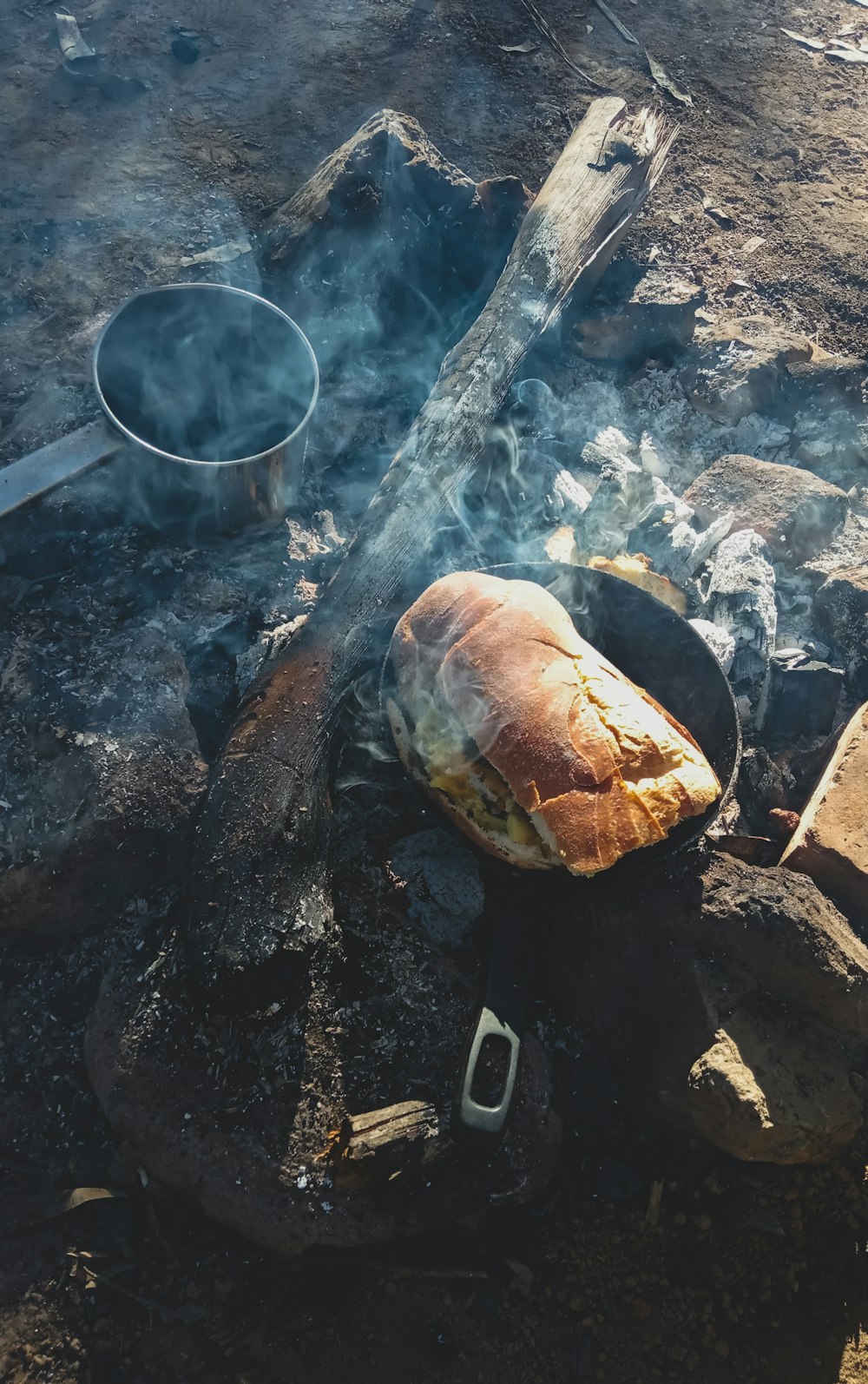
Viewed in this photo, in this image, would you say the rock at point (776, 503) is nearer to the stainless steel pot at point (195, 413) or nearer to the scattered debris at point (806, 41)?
the stainless steel pot at point (195, 413)

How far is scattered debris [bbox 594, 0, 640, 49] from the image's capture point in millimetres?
7375

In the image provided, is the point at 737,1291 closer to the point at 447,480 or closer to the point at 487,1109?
the point at 487,1109

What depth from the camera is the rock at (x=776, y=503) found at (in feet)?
14.6

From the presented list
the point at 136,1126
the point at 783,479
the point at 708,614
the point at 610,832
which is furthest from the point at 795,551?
the point at 136,1126

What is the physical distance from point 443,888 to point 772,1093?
4.65 feet

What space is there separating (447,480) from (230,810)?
2028 mm

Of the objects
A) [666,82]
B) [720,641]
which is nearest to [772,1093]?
[720,641]

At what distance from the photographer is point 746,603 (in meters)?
4.04

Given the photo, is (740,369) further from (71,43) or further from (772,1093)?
(71,43)

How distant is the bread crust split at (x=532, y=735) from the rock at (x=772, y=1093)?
0.88m

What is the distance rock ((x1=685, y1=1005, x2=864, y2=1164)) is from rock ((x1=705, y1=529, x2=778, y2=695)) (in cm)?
166

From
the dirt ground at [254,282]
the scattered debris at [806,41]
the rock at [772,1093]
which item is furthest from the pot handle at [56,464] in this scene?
the scattered debris at [806,41]

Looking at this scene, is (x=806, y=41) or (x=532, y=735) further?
(x=806, y=41)

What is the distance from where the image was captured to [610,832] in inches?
106
